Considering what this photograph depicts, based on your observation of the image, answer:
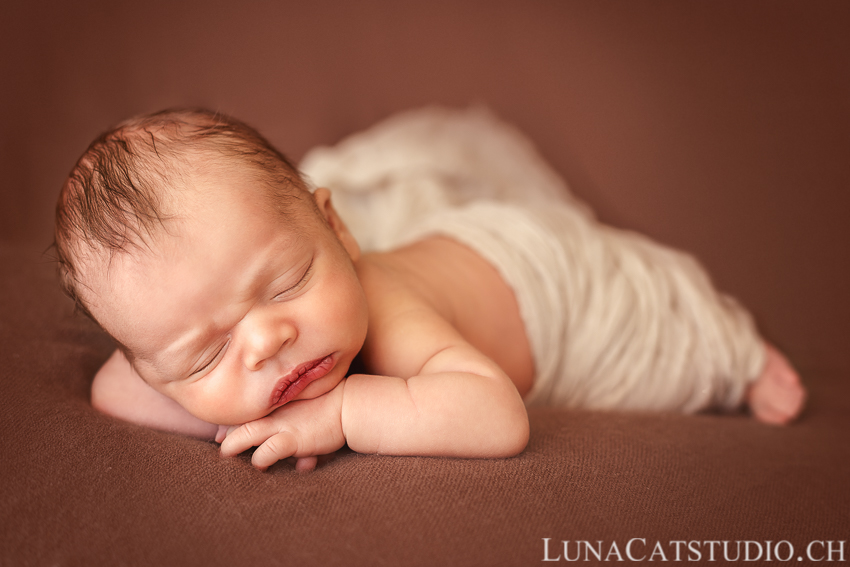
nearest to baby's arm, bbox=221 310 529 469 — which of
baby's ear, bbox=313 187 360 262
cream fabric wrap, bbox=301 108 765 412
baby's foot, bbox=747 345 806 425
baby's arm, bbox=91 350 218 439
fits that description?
baby's arm, bbox=91 350 218 439

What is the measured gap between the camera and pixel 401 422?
2.18 feet

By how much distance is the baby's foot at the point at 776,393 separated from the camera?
105 cm

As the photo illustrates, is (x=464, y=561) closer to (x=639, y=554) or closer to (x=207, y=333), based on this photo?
(x=639, y=554)

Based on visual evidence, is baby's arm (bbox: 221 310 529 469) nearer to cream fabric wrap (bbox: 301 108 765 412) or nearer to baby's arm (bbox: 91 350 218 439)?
baby's arm (bbox: 91 350 218 439)

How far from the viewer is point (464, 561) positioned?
1.71ft

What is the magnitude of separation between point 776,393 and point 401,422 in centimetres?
77

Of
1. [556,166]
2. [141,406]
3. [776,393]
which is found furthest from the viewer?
[556,166]

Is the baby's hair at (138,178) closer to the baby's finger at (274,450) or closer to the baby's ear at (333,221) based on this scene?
the baby's ear at (333,221)

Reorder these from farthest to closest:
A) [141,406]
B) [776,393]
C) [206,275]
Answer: [776,393] < [141,406] < [206,275]

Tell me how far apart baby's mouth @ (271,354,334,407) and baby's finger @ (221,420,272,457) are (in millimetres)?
30

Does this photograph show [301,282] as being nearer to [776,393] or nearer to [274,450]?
[274,450]

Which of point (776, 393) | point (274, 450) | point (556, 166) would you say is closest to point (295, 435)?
point (274, 450)

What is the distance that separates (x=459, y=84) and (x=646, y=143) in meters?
0.49

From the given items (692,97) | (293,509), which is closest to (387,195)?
(692,97)
